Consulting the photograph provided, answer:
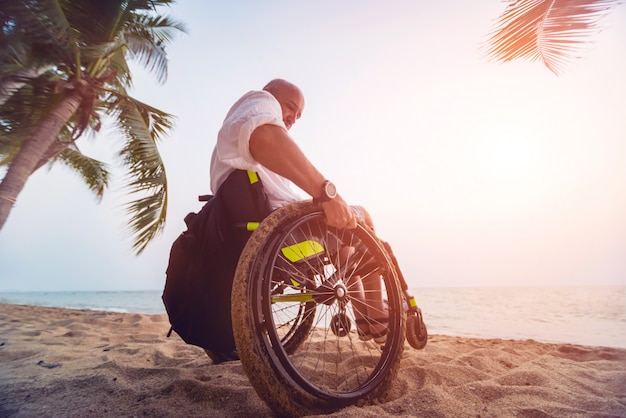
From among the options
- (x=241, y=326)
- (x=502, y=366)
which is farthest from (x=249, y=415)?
(x=502, y=366)

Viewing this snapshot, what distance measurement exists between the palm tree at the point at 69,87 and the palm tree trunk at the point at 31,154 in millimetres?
11

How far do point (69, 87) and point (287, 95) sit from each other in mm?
5485

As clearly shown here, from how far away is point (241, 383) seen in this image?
162cm

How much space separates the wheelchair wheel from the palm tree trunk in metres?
5.14

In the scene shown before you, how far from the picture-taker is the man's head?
74.2 inches

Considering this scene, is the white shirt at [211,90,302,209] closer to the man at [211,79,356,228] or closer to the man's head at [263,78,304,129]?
the man at [211,79,356,228]

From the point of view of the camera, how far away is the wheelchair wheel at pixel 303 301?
109 centimetres

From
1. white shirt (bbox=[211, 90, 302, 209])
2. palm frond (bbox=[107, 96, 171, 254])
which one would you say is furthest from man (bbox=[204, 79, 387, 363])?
palm frond (bbox=[107, 96, 171, 254])

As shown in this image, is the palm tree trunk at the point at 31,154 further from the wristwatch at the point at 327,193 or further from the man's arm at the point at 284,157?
the wristwatch at the point at 327,193

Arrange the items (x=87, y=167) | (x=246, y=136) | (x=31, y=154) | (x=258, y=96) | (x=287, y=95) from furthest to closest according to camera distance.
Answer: (x=87, y=167), (x=31, y=154), (x=287, y=95), (x=258, y=96), (x=246, y=136)

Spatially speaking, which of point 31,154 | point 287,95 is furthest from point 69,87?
point 287,95

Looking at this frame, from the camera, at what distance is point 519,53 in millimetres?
3295

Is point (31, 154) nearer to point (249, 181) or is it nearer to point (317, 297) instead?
point (249, 181)

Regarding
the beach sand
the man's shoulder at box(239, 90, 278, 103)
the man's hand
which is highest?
the man's shoulder at box(239, 90, 278, 103)
